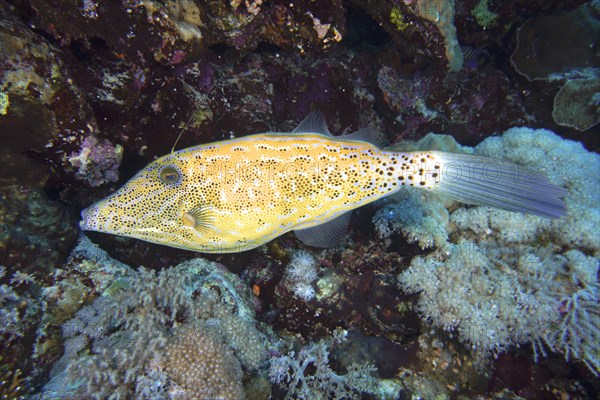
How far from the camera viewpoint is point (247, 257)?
4.77 metres

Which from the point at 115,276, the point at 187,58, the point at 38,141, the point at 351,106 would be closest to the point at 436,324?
the point at 351,106

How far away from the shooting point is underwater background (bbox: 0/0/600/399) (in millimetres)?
3043

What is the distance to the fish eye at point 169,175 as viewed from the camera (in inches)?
133

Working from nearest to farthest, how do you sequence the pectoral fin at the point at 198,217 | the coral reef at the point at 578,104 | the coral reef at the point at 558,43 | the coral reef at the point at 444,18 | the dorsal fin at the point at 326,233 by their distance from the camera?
the pectoral fin at the point at 198,217 → the dorsal fin at the point at 326,233 → the coral reef at the point at 444,18 → the coral reef at the point at 558,43 → the coral reef at the point at 578,104

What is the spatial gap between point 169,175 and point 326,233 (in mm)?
1997

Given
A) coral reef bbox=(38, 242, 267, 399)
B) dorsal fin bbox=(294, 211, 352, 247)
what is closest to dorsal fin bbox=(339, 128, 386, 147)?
dorsal fin bbox=(294, 211, 352, 247)

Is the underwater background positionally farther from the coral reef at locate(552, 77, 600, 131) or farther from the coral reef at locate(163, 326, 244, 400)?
the coral reef at locate(552, 77, 600, 131)

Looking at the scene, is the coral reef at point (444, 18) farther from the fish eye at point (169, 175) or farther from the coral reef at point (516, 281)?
the fish eye at point (169, 175)

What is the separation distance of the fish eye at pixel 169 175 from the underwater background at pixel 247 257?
0.80 m

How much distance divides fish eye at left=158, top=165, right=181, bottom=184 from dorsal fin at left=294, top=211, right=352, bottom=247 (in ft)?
5.15

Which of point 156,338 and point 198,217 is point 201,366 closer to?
point 156,338

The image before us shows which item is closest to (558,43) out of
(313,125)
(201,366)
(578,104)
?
(578,104)

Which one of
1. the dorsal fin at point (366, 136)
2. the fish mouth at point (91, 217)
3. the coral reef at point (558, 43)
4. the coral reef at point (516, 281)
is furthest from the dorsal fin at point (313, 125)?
the coral reef at point (558, 43)

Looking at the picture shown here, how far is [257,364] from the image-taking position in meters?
3.54
